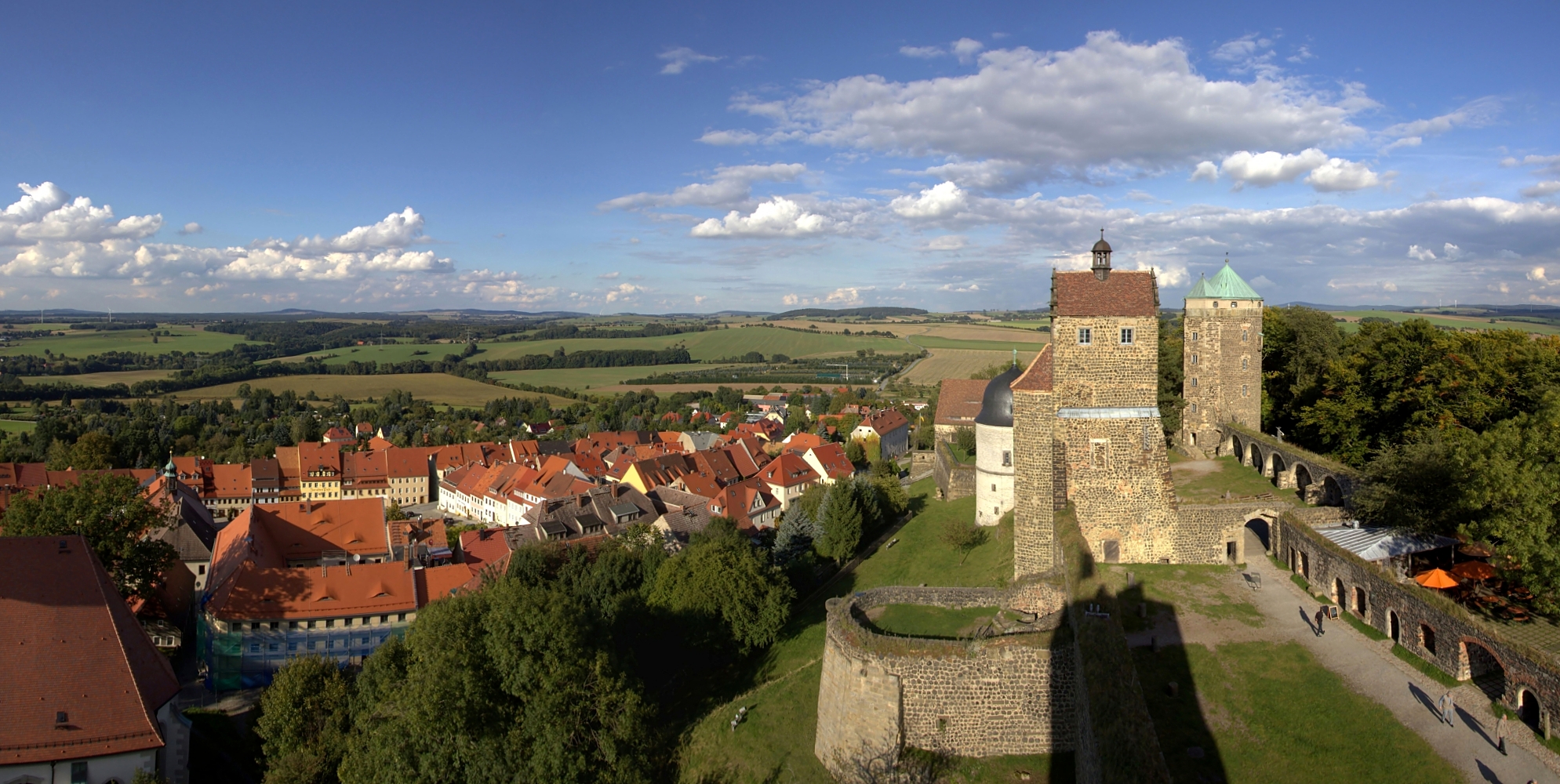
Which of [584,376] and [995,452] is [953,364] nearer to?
[584,376]

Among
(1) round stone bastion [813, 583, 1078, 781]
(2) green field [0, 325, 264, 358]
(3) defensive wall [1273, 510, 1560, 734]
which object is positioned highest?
(2) green field [0, 325, 264, 358]

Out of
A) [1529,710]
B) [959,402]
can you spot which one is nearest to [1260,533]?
[1529,710]

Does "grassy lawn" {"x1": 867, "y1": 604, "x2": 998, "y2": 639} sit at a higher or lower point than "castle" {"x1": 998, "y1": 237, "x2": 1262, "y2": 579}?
lower

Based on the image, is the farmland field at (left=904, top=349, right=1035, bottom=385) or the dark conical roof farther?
the farmland field at (left=904, top=349, right=1035, bottom=385)

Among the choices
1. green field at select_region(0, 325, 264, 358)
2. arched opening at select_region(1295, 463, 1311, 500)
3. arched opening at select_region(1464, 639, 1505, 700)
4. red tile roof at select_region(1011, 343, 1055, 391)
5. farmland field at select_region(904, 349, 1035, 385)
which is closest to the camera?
arched opening at select_region(1464, 639, 1505, 700)

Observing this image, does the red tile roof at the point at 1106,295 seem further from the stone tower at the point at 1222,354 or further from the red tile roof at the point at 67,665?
the red tile roof at the point at 67,665

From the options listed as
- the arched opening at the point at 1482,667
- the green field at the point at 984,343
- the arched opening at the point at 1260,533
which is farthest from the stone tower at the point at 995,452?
the green field at the point at 984,343

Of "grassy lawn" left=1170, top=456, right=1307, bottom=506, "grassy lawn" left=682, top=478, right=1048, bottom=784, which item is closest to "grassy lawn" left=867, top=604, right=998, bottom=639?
"grassy lawn" left=682, top=478, right=1048, bottom=784

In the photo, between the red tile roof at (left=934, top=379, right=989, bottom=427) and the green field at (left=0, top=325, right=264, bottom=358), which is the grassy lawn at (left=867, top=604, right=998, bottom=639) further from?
the green field at (left=0, top=325, right=264, bottom=358)
